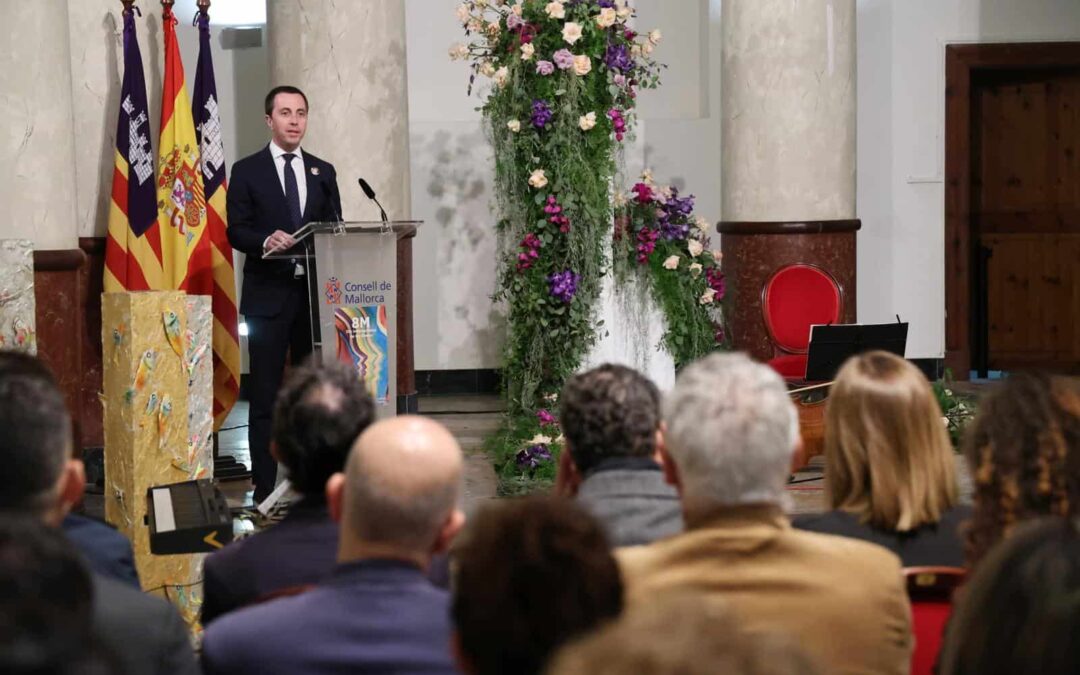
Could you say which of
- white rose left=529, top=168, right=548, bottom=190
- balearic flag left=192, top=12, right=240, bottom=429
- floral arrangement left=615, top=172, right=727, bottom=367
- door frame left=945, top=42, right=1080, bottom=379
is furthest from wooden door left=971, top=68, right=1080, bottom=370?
balearic flag left=192, top=12, right=240, bottom=429

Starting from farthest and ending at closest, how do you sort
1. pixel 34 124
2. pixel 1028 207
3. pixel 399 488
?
pixel 1028 207 → pixel 34 124 → pixel 399 488

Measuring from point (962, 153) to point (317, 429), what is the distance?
23.6 feet

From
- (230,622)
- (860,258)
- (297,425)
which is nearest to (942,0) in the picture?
(860,258)

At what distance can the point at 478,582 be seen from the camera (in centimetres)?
134

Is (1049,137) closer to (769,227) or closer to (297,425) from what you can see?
(769,227)

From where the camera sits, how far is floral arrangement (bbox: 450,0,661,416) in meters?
6.29

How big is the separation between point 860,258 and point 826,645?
23.8 ft

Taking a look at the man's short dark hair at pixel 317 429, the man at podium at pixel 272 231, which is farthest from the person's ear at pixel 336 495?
the man at podium at pixel 272 231

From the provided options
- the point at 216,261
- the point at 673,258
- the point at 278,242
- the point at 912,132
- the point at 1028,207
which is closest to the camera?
the point at 278,242

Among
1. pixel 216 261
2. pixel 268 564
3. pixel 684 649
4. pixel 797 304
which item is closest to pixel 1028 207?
pixel 797 304

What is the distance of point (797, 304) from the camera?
23.0 ft

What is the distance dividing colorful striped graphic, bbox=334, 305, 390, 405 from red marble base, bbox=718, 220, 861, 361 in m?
2.65

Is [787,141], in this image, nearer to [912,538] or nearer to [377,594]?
[912,538]

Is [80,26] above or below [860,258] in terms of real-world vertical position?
above
